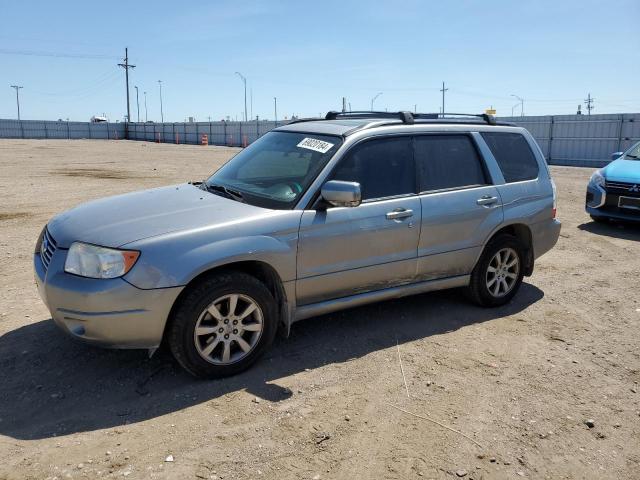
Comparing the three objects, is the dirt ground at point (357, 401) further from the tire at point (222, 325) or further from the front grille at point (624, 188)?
the front grille at point (624, 188)

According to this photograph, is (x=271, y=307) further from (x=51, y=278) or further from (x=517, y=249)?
(x=517, y=249)

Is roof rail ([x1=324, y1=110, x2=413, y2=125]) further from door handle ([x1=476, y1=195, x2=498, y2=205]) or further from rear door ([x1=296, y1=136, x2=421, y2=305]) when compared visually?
door handle ([x1=476, y1=195, x2=498, y2=205])

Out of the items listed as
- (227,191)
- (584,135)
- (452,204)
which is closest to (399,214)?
(452,204)

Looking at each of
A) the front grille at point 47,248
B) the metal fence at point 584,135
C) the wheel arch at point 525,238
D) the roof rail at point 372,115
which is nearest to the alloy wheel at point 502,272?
the wheel arch at point 525,238

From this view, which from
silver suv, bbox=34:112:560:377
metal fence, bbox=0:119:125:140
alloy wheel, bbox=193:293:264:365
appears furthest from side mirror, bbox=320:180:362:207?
metal fence, bbox=0:119:125:140

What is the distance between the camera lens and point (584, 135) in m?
25.1

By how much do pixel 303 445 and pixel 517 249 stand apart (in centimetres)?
325

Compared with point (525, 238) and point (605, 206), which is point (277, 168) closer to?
point (525, 238)

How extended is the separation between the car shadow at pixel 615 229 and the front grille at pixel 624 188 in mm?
593

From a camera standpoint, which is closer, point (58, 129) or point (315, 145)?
point (315, 145)

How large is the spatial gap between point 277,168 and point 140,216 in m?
1.27

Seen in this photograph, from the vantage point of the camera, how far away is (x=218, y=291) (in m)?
3.70

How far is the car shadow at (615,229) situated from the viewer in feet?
29.6

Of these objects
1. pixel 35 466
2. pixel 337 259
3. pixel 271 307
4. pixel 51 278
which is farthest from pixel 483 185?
pixel 35 466
